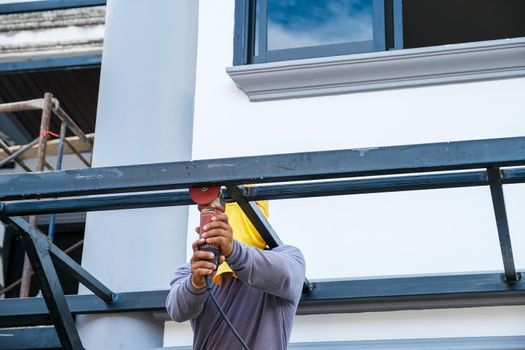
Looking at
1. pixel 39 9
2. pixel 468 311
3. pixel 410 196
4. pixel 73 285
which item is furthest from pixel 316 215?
pixel 73 285

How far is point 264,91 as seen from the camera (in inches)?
204

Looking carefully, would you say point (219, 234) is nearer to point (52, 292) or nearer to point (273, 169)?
point (273, 169)

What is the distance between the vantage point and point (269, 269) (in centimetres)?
338

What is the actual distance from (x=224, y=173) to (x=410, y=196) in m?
1.61

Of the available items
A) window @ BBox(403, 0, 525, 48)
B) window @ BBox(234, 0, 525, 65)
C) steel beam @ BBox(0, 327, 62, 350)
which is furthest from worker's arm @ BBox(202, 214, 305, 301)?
window @ BBox(403, 0, 525, 48)

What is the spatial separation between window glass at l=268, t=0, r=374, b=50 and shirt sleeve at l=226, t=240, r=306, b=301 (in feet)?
6.47

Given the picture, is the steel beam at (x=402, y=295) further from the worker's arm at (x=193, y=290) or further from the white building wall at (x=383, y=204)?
the worker's arm at (x=193, y=290)

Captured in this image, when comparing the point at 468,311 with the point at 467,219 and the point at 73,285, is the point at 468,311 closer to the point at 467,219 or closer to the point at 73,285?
the point at 467,219

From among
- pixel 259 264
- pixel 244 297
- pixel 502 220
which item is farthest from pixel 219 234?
pixel 502 220

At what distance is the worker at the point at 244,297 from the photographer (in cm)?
334

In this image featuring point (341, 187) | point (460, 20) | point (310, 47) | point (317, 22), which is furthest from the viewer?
point (460, 20)

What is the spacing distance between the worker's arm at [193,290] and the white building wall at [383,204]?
1.32 m

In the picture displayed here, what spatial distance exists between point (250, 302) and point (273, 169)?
0.49 meters

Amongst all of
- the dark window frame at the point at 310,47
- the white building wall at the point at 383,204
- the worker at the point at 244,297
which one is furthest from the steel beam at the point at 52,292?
the dark window frame at the point at 310,47
